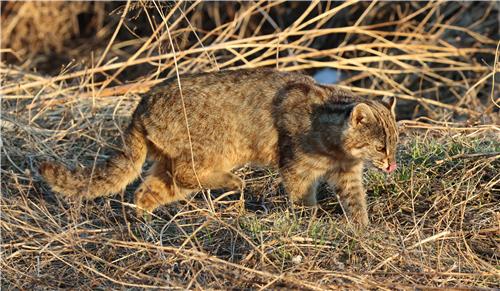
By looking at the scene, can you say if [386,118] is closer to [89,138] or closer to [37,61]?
[89,138]

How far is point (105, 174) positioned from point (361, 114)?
180 centimetres

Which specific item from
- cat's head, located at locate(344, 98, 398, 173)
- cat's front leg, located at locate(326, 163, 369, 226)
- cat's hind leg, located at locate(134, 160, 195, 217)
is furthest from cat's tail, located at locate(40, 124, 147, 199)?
cat's head, located at locate(344, 98, 398, 173)

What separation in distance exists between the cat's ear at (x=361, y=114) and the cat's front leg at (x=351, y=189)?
1.26 feet

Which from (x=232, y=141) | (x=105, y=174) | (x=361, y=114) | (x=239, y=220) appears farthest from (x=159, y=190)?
(x=361, y=114)

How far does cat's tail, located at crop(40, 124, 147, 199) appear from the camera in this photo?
513cm

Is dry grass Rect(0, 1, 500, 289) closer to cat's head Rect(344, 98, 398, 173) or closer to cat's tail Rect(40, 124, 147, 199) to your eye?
cat's tail Rect(40, 124, 147, 199)

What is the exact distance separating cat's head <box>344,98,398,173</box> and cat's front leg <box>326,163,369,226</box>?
21cm

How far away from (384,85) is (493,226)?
387cm

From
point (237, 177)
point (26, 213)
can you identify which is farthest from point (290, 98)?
point (26, 213)

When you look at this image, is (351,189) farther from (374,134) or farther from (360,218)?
(374,134)

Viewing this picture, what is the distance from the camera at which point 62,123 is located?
6746 millimetres

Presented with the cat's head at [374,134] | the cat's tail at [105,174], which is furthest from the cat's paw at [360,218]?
the cat's tail at [105,174]

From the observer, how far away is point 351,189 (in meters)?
5.10

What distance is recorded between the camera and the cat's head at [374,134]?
4.89m
